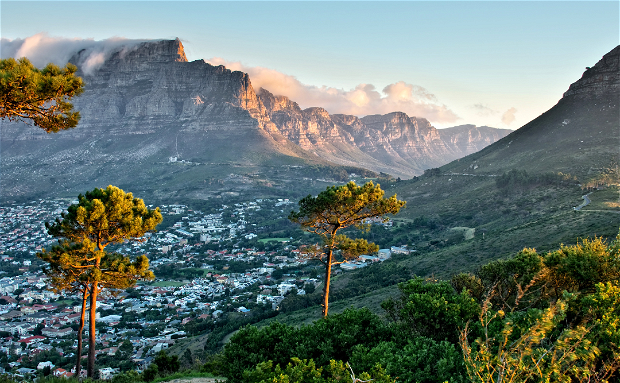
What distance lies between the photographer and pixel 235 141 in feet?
429

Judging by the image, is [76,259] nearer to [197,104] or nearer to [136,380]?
[136,380]

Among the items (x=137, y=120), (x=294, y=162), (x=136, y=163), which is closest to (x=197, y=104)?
(x=137, y=120)

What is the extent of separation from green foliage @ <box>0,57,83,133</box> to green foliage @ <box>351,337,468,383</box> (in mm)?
8313

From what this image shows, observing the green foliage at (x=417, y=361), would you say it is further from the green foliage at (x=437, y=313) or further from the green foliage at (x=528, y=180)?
the green foliage at (x=528, y=180)

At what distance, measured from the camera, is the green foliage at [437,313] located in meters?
8.52

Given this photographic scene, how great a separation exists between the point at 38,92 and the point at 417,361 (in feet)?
30.6

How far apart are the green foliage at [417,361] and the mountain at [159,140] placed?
9251cm

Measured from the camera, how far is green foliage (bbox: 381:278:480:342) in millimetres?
8523

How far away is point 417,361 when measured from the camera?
22.8ft

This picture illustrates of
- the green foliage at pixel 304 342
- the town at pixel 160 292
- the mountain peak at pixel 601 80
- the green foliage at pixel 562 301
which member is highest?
the mountain peak at pixel 601 80

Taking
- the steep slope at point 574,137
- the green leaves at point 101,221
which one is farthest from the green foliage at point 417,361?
the steep slope at point 574,137

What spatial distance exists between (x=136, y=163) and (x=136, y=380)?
118m

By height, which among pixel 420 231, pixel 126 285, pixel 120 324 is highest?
pixel 126 285

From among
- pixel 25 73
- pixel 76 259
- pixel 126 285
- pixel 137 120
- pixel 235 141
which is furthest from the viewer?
pixel 137 120
